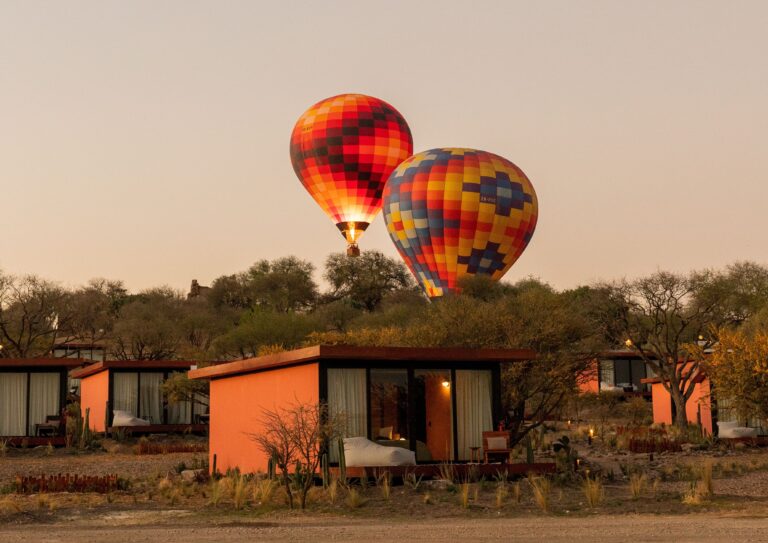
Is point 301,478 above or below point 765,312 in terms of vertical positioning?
below

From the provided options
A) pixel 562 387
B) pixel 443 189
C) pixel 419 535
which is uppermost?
pixel 443 189

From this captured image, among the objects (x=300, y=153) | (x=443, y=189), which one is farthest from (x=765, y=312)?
(x=300, y=153)

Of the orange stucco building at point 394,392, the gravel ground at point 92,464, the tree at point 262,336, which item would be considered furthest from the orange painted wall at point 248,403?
the tree at point 262,336

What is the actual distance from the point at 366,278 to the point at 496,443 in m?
81.2

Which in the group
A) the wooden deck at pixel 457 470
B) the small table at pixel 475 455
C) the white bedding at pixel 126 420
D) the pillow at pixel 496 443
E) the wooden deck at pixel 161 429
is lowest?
the wooden deck at pixel 457 470

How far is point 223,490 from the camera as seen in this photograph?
21906 mm

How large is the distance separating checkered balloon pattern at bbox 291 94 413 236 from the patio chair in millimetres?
39683

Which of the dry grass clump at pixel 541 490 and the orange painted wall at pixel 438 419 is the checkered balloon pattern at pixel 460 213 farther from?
the dry grass clump at pixel 541 490

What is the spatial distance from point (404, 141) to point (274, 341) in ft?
47.4

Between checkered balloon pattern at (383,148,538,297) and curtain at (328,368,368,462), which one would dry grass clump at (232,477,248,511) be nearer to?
curtain at (328,368,368,462)

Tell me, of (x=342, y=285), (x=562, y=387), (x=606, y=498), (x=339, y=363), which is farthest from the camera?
(x=342, y=285)

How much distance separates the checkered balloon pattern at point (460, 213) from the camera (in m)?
55.3

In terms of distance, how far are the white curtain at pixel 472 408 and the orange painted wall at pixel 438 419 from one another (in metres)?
0.26

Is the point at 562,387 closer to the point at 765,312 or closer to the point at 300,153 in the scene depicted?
the point at 765,312
